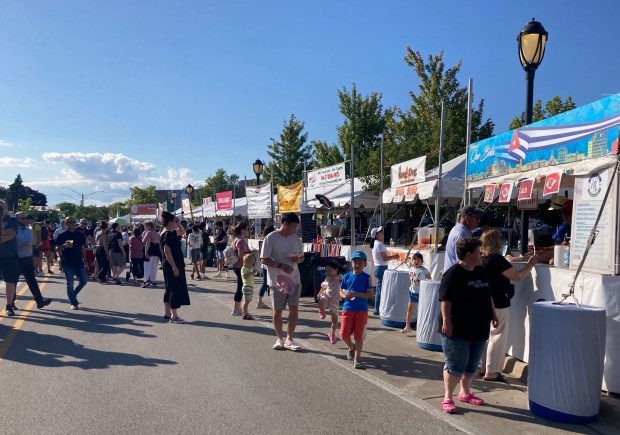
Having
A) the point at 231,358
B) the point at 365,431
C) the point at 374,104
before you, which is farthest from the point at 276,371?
the point at 374,104

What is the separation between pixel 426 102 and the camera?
23.0 meters

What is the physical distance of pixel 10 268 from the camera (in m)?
9.81

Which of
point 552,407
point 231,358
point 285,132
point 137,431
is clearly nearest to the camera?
point 137,431

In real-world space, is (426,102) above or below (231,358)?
above

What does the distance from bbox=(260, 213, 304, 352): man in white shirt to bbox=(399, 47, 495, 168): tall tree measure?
1322 centimetres

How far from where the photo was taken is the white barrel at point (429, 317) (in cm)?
722

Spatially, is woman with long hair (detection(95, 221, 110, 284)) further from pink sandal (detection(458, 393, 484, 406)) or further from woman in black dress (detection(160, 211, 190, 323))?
pink sandal (detection(458, 393, 484, 406))

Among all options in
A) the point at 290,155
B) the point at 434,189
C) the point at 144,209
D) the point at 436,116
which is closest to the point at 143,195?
the point at 144,209

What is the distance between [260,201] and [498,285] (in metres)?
12.8

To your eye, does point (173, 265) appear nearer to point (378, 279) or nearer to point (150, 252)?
point (378, 279)

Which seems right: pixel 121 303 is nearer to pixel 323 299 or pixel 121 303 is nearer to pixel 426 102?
pixel 323 299

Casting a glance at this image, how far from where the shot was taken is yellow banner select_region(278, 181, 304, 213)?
16.1 metres

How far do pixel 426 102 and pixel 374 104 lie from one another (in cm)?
568

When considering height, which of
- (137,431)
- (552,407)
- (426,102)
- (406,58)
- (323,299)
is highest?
(406,58)
